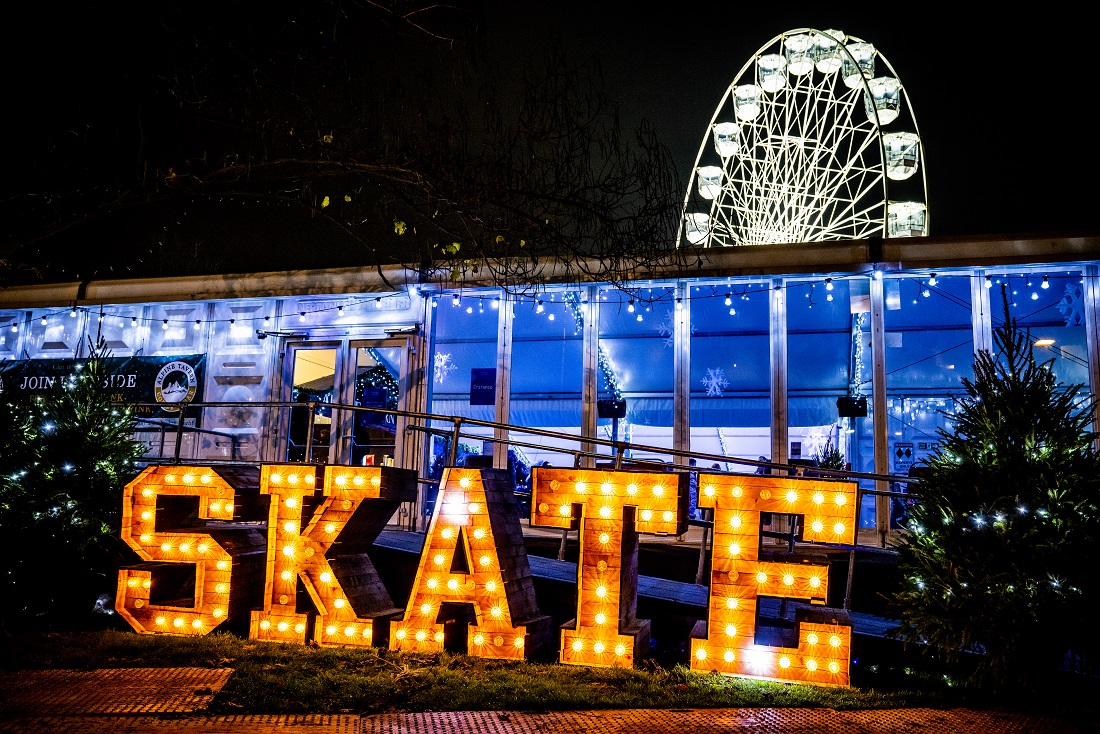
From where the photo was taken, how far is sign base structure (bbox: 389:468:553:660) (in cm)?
593

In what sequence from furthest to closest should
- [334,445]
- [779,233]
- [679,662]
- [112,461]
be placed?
[779,233] → [334,445] → [112,461] → [679,662]

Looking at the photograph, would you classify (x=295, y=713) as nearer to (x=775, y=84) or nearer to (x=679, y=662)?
(x=679, y=662)

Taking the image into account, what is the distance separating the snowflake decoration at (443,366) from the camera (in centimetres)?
1060

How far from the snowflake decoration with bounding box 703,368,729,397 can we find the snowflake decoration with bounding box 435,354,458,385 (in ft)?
10.8

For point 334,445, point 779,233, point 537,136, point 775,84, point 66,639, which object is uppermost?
point 775,84

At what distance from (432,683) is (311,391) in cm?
702

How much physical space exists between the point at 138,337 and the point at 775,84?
1191 cm

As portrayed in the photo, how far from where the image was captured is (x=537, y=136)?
6.45 m

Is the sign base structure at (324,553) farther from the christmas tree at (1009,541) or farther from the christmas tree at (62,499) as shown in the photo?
the christmas tree at (1009,541)

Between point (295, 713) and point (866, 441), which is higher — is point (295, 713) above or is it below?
below

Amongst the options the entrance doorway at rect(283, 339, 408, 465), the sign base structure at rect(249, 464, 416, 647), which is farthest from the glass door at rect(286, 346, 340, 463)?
the sign base structure at rect(249, 464, 416, 647)

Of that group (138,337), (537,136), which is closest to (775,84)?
(537,136)

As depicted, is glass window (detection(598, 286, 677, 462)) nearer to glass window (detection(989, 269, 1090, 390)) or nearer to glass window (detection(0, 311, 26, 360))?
glass window (detection(989, 269, 1090, 390))

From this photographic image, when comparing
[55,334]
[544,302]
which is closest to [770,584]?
[544,302]
